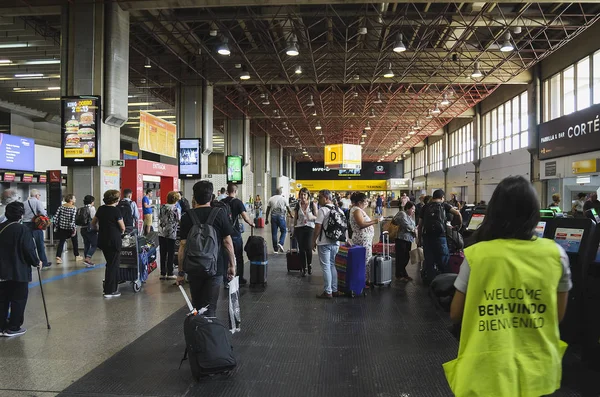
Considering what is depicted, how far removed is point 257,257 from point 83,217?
4.54 meters

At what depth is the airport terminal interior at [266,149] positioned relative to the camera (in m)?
4.00

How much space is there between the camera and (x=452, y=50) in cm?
1803

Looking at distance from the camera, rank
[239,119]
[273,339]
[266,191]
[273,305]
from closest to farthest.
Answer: [273,339] → [273,305] → [239,119] → [266,191]

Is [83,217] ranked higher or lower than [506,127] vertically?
lower

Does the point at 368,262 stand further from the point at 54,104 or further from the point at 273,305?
the point at 54,104

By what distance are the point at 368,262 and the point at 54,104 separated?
25.5m

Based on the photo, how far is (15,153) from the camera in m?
16.7

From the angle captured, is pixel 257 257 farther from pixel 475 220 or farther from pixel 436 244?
pixel 475 220

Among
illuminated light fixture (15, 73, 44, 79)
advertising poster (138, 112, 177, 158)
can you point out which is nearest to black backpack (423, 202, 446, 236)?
advertising poster (138, 112, 177, 158)

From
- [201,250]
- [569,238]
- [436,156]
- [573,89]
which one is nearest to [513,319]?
[201,250]

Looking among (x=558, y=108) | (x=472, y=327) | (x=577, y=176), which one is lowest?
(x=472, y=327)

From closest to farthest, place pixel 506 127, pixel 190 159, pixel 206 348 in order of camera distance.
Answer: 1. pixel 206 348
2. pixel 190 159
3. pixel 506 127

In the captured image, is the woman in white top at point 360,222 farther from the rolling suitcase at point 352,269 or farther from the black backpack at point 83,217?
the black backpack at point 83,217

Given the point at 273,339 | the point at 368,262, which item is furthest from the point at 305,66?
the point at 273,339
